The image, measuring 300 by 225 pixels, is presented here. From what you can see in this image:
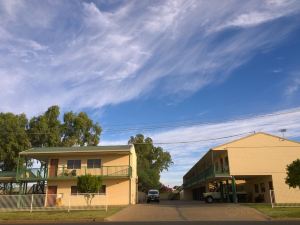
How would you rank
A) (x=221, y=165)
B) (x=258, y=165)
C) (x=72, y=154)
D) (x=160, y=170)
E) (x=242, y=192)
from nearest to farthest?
(x=258, y=165)
(x=72, y=154)
(x=221, y=165)
(x=242, y=192)
(x=160, y=170)

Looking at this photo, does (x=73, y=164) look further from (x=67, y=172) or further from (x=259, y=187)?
(x=259, y=187)

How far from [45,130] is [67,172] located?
16.8 metres

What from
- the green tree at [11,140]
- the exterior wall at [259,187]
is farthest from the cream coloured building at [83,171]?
the exterior wall at [259,187]

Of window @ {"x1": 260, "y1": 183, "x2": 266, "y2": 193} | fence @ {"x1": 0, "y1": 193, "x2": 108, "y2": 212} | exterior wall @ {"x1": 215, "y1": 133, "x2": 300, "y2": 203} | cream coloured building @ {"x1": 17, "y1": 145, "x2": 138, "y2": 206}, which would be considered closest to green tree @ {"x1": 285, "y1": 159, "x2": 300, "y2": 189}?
exterior wall @ {"x1": 215, "y1": 133, "x2": 300, "y2": 203}

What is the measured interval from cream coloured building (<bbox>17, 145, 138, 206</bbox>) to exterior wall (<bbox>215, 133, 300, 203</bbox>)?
10.3 m

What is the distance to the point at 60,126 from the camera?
54.1m

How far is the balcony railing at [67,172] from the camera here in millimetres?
36531

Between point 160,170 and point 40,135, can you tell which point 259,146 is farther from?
point 160,170

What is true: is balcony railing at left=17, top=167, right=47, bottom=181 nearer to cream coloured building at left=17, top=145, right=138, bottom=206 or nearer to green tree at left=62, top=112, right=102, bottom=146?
cream coloured building at left=17, top=145, right=138, bottom=206

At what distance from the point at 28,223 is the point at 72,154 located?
63.5 ft

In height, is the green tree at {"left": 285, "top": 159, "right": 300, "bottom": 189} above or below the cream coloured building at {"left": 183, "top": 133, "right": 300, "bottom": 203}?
below

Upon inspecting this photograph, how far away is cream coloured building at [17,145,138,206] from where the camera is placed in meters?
36.2

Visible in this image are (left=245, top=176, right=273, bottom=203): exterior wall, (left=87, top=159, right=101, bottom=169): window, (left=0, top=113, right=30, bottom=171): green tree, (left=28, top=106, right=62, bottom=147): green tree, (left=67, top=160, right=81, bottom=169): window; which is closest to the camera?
(left=245, top=176, right=273, bottom=203): exterior wall

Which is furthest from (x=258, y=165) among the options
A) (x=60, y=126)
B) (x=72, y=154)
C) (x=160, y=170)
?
(x=160, y=170)
